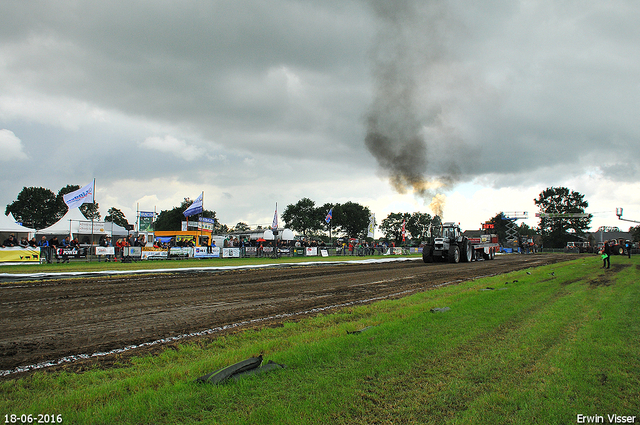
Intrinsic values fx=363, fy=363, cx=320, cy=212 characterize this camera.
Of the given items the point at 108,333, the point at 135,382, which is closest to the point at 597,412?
the point at 135,382

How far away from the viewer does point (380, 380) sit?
402 cm

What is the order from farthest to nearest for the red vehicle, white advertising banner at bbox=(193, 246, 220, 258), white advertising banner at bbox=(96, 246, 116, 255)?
white advertising banner at bbox=(193, 246, 220, 258), the red vehicle, white advertising banner at bbox=(96, 246, 116, 255)

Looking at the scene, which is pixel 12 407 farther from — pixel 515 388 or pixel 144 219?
pixel 144 219

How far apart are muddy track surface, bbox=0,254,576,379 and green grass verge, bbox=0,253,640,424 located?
42.6 inches

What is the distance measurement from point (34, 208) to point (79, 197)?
101 m

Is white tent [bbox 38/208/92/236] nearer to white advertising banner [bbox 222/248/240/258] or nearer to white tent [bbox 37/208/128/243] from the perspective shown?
white tent [bbox 37/208/128/243]

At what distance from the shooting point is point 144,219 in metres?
A: 61.6

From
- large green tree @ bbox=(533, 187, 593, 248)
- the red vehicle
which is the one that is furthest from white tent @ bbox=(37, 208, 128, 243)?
large green tree @ bbox=(533, 187, 593, 248)

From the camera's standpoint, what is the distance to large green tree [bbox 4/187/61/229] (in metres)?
106

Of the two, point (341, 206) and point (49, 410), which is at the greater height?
point (341, 206)

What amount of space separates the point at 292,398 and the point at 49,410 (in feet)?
7.33

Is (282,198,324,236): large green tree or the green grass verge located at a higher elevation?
(282,198,324,236): large green tree

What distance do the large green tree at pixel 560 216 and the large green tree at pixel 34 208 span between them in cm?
14281

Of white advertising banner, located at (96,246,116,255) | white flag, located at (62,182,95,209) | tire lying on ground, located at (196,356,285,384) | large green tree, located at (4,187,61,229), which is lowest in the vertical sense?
tire lying on ground, located at (196,356,285,384)
